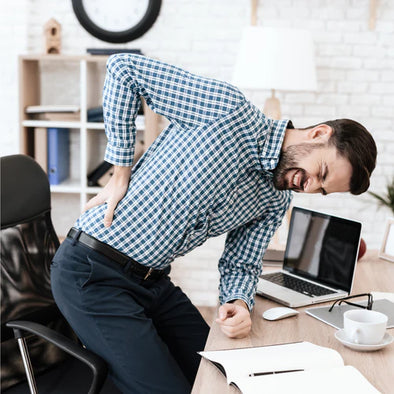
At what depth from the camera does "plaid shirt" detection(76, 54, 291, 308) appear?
1458 millimetres

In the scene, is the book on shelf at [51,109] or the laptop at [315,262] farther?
the book on shelf at [51,109]

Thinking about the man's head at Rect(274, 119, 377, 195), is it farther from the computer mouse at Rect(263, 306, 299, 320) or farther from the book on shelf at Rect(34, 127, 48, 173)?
the book on shelf at Rect(34, 127, 48, 173)

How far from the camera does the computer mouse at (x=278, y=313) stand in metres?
1.48

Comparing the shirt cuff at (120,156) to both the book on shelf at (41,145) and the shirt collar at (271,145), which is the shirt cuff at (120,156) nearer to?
the shirt collar at (271,145)

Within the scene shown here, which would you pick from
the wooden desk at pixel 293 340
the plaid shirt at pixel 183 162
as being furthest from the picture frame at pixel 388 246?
the plaid shirt at pixel 183 162

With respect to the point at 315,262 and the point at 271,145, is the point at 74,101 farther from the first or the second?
the point at 271,145

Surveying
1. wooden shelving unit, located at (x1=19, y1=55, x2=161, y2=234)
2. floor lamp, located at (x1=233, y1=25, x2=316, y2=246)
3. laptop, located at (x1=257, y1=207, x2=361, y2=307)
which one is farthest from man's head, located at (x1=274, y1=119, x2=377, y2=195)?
wooden shelving unit, located at (x1=19, y1=55, x2=161, y2=234)

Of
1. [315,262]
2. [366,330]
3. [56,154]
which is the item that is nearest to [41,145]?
[56,154]

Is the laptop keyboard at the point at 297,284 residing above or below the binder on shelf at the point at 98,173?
above

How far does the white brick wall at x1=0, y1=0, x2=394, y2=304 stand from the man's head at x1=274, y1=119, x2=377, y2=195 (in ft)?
7.55

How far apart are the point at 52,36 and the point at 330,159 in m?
2.69

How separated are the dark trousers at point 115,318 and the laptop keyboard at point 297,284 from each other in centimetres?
42

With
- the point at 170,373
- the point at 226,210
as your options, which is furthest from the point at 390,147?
the point at 170,373

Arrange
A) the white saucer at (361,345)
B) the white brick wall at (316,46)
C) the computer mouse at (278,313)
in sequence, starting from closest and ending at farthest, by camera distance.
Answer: the white saucer at (361,345)
the computer mouse at (278,313)
the white brick wall at (316,46)
